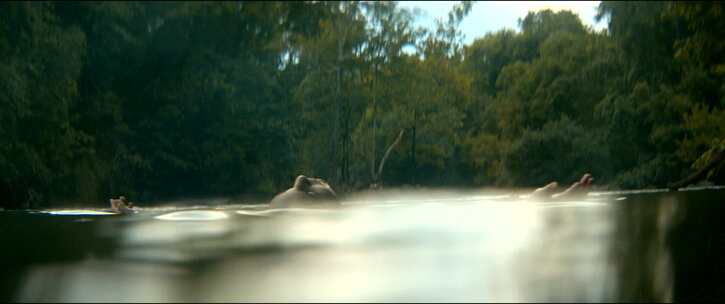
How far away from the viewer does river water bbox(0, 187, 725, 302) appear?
8.48m

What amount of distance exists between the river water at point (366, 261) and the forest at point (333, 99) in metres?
2.69

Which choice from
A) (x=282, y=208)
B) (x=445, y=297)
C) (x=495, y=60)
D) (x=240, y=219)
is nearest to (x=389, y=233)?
(x=240, y=219)

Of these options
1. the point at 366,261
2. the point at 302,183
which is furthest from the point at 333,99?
the point at 366,261

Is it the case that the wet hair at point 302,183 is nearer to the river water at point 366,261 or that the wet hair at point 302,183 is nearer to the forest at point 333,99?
the forest at point 333,99

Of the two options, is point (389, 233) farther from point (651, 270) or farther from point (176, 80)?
point (176, 80)

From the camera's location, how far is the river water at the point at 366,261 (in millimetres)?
8477

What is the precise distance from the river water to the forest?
2694mm

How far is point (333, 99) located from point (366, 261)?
4710cm

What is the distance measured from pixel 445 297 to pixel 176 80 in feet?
67.0

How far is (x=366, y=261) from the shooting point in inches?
452

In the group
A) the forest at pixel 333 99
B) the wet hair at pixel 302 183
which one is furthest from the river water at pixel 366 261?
the wet hair at pixel 302 183

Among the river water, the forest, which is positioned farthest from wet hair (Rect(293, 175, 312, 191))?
the river water

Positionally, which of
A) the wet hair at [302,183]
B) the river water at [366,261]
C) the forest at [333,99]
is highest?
the forest at [333,99]

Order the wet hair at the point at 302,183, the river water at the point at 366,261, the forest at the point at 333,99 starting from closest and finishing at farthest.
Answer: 1. the river water at the point at 366,261
2. the forest at the point at 333,99
3. the wet hair at the point at 302,183
